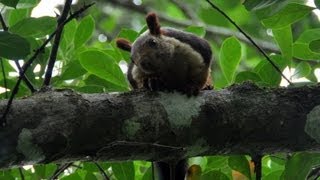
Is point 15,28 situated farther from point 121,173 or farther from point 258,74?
point 258,74

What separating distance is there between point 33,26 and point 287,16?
888mm

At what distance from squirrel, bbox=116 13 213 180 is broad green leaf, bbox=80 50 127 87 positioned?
161 millimetres

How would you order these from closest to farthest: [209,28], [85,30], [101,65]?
[101,65], [85,30], [209,28]

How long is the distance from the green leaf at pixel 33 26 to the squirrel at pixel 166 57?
527mm

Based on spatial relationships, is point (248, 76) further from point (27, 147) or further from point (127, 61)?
point (27, 147)

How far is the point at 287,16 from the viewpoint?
2230 millimetres

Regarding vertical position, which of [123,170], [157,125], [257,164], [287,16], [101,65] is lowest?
[123,170]

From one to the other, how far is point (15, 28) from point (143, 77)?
68 cm

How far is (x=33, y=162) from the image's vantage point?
1.81 metres

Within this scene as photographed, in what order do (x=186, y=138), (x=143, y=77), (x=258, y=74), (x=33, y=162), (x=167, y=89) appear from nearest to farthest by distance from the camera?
(x=33, y=162)
(x=186, y=138)
(x=167, y=89)
(x=258, y=74)
(x=143, y=77)

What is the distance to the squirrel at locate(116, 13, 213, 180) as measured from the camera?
8.89 feet

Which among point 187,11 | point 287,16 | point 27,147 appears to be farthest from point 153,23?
point 187,11

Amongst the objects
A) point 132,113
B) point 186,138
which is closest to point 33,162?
point 132,113

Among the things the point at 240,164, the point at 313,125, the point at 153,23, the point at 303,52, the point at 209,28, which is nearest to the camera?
the point at 313,125
